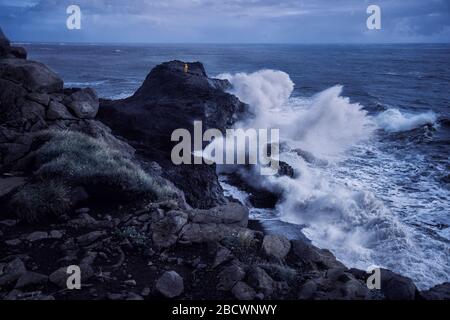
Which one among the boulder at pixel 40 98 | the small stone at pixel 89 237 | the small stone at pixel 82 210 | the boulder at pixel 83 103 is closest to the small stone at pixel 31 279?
the small stone at pixel 89 237

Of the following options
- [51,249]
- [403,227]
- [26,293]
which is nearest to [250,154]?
[403,227]

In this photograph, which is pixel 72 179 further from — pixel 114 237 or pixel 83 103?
pixel 83 103

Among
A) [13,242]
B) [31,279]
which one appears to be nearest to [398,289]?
[31,279]

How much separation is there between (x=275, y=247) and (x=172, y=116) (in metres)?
9.11

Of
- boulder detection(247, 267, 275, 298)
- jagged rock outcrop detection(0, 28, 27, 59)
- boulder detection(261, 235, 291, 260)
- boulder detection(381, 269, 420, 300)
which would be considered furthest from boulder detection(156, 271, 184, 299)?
jagged rock outcrop detection(0, 28, 27, 59)

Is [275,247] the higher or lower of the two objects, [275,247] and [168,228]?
the lower

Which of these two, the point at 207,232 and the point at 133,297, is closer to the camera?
the point at 133,297

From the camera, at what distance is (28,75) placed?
11.6 m

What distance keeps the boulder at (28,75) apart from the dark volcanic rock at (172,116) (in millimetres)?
2597

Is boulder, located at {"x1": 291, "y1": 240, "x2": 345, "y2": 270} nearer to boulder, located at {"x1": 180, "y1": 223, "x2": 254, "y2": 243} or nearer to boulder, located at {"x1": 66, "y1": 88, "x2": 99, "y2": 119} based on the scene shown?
boulder, located at {"x1": 180, "y1": 223, "x2": 254, "y2": 243}

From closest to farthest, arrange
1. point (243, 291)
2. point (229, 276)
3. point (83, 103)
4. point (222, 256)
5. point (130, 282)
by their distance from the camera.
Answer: point (243, 291), point (130, 282), point (229, 276), point (222, 256), point (83, 103)

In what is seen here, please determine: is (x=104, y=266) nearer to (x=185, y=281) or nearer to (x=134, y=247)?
(x=134, y=247)

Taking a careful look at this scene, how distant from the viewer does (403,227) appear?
460 inches
